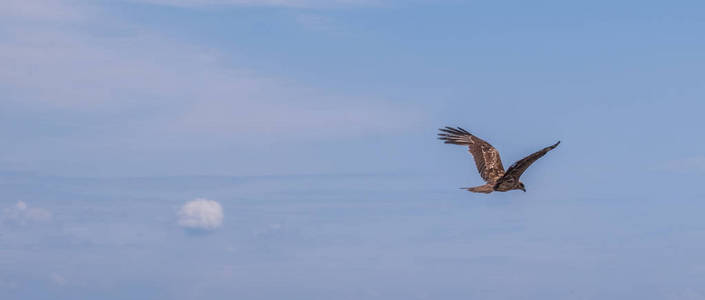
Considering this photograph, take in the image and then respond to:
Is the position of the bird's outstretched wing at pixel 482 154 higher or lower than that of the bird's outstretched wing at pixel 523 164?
higher

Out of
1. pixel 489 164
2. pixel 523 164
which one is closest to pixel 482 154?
pixel 489 164

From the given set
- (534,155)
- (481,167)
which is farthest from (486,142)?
(534,155)

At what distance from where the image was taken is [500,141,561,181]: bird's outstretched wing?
62975 mm

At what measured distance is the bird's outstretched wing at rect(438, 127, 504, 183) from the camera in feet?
256

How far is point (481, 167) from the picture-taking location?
78.8 m

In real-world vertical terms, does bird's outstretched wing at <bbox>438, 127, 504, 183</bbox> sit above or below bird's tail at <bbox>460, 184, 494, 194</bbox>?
above

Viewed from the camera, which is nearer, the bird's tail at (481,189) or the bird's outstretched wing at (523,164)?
the bird's outstretched wing at (523,164)

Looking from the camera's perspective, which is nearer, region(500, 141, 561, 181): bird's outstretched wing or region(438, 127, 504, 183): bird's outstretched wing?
region(500, 141, 561, 181): bird's outstretched wing

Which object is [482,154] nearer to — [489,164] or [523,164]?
[489,164]

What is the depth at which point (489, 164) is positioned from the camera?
78688 mm

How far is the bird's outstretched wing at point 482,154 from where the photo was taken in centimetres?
7794

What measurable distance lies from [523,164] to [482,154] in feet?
38.0

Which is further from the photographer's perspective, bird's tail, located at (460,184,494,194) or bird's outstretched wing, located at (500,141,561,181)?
bird's tail, located at (460,184,494,194)

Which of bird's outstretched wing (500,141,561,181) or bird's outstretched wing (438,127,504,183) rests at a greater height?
bird's outstretched wing (438,127,504,183)
